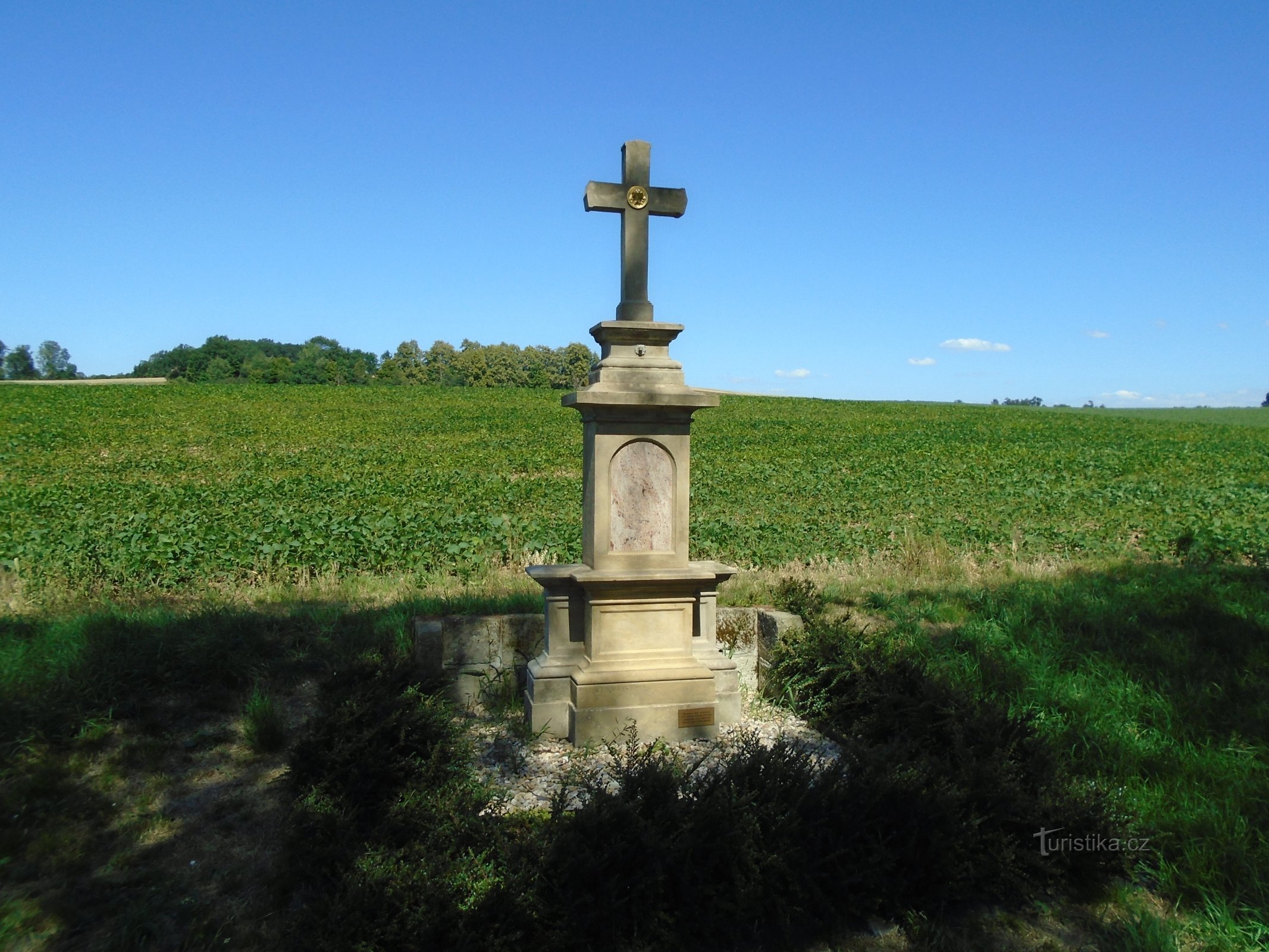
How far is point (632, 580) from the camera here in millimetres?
5246

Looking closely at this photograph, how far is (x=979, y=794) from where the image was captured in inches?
144

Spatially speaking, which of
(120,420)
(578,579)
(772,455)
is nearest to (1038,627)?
(578,579)

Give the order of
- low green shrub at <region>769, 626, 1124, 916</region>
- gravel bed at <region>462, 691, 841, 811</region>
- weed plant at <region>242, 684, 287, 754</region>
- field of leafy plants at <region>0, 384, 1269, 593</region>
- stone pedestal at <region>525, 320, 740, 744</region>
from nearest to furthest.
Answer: low green shrub at <region>769, 626, 1124, 916</region>, gravel bed at <region>462, 691, 841, 811</region>, weed plant at <region>242, 684, 287, 754</region>, stone pedestal at <region>525, 320, 740, 744</region>, field of leafy plants at <region>0, 384, 1269, 593</region>

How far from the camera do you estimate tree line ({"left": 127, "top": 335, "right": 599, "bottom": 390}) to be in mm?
82500

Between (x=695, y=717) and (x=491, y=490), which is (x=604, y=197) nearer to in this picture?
(x=695, y=717)

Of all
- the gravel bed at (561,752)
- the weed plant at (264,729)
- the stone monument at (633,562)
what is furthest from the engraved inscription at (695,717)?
the weed plant at (264,729)

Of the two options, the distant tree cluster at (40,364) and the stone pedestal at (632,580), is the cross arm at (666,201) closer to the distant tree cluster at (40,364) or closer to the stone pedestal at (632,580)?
the stone pedestal at (632,580)

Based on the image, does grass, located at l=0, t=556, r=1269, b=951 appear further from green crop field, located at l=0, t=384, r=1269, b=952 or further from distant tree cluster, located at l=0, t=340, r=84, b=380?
distant tree cluster, located at l=0, t=340, r=84, b=380

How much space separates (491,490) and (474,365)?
251 ft

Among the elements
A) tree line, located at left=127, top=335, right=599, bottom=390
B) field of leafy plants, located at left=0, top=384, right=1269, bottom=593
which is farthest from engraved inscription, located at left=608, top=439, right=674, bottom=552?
tree line, located at left=127, top=335, right=599, bottom=390

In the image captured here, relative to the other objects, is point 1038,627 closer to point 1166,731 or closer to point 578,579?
point 1166,731

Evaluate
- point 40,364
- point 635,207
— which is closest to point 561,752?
point 635,207

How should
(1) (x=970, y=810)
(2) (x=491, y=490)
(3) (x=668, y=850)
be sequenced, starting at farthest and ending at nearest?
(2) (x=491, y=490), (1) (x=970, y=810), (3) (x=668, y=850)

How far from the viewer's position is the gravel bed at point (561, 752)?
436 centimetres
